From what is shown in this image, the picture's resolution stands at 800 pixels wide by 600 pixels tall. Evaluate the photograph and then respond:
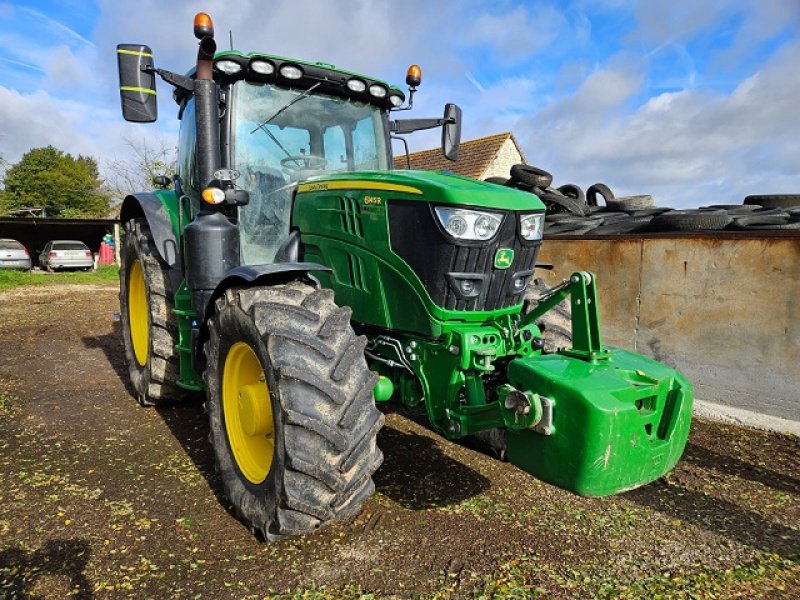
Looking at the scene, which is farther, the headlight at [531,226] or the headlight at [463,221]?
the headlight at [531,226]

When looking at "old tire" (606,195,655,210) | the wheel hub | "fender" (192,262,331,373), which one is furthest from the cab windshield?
"old tire" (606,195,655,210)

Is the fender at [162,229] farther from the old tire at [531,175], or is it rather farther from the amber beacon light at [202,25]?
the old tire at [531,175]

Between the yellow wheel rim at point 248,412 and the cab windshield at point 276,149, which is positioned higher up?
the cab windshield at point 276,149

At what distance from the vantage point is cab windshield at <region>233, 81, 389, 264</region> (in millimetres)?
3851

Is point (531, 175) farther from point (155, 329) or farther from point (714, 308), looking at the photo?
point (155, 329)

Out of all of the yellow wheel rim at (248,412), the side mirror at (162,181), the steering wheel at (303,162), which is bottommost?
the yellow wheel rim at (248,412)

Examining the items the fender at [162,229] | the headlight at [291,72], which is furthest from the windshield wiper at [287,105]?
the fender at [162,229]

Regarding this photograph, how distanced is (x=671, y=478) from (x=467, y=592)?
6.61ft

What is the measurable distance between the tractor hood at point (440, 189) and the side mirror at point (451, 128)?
108 centimetres

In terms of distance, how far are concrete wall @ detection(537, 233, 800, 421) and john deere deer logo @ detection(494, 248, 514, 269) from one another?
2.89 metres

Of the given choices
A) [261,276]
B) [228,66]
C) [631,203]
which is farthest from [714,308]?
[228,66]

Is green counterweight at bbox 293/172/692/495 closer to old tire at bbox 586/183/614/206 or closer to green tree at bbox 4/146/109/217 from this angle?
old tire at bbox 586/183/614/206

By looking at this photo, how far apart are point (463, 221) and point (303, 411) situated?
1224mm

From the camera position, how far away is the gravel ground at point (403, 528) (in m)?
2.59
